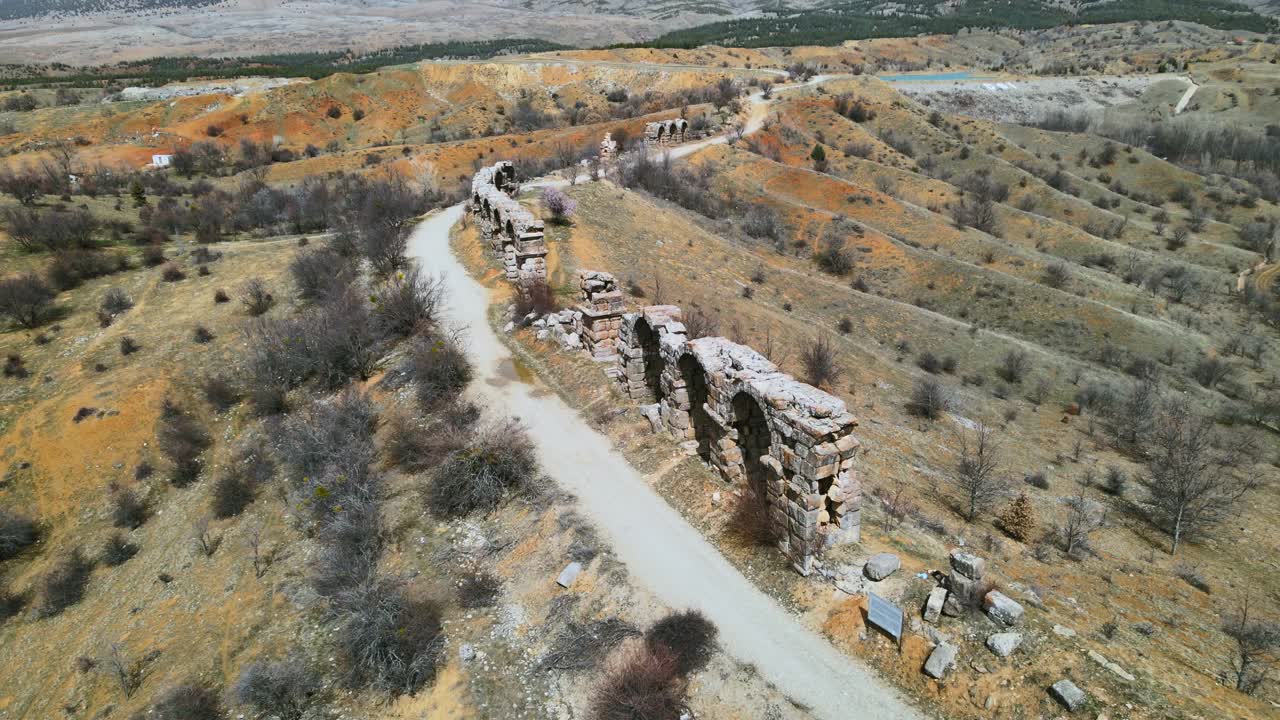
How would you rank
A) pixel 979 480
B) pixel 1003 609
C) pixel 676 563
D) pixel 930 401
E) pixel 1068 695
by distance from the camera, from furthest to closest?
1. pixel 930 401
2. pixel 979 480
3. pixel 676 563
4. pixel 1003 609
5. pixel 1068 695

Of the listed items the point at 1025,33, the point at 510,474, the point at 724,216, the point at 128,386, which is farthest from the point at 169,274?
the point at 1025,33

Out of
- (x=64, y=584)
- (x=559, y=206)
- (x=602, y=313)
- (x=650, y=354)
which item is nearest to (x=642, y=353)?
(x=650, y=354)

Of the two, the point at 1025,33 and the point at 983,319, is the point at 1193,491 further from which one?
the point at 1025,33

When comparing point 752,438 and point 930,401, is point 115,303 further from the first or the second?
point 930,401

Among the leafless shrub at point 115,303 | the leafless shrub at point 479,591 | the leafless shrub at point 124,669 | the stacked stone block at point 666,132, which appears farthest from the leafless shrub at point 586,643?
the stacked stone block at point 666,132

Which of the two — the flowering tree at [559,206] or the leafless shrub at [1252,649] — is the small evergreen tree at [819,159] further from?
the leafless shrub at [1252,649]
